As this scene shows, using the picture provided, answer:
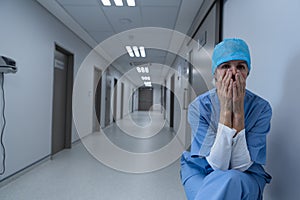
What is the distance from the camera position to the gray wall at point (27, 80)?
2797 millimetres

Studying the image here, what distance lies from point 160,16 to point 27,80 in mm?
2406

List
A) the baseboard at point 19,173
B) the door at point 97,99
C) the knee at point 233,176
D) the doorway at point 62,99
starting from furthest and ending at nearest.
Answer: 1. the door at point 97,99
2. the doorway at point 62,99
3. the baseboard at point 19,173
4. the knee at point 233,176

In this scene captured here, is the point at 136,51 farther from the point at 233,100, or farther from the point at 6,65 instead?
the point at 233,100

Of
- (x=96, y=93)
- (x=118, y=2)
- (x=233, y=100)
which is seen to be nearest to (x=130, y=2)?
(x=118, y=2)

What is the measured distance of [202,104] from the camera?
140cm

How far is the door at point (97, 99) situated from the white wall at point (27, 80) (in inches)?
116

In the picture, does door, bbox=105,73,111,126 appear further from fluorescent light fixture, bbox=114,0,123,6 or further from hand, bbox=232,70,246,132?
hand, bbox=232,70,246,132

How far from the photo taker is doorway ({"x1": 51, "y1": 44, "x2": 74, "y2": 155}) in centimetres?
442

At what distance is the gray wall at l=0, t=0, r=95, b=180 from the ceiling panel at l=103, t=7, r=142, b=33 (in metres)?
1.05

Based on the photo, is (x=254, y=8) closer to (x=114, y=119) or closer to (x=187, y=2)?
(x=187, y=2)

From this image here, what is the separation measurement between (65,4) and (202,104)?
10.2 feet

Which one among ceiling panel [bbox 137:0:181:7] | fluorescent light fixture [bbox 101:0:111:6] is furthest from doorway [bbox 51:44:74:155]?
ceiling panel [bbox 137:0:181:7]

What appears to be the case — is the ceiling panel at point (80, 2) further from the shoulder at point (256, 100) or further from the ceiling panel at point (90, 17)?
the shoulder at point (256, 100)

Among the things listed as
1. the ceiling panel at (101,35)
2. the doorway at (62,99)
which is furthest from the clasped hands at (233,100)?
the ceiling panel at (101,35)
